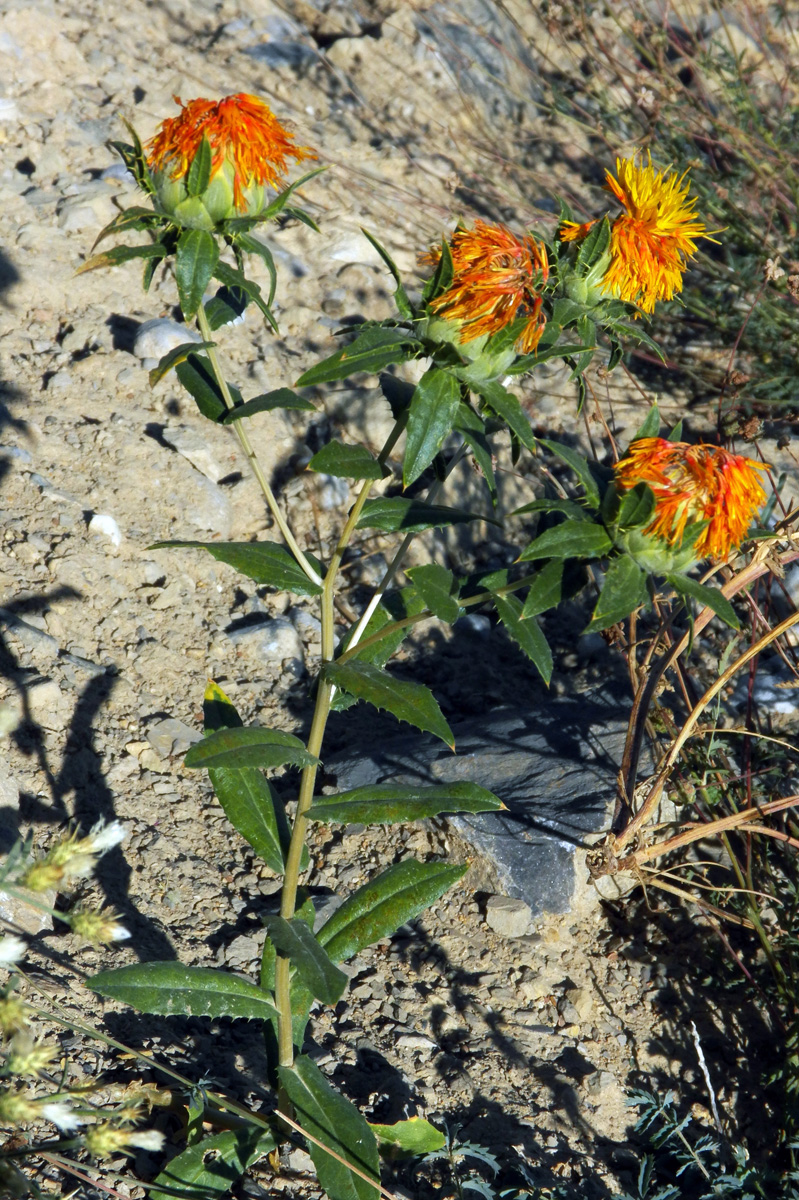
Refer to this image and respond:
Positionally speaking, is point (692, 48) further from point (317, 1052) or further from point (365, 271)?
point (317, 1052)

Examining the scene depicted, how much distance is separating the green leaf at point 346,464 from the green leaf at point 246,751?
0.54m

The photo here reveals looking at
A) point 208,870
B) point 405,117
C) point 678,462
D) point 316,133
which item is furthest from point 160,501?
point 405,117

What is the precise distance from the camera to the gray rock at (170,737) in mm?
2914

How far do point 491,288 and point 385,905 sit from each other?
4.41 ft

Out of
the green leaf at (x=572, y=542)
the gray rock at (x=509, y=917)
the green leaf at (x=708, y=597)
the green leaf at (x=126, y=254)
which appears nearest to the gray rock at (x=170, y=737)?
the gray rock at (x=509, y=917)

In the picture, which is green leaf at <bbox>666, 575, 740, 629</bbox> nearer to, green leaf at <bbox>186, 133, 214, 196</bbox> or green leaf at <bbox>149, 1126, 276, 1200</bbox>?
green leaf at <bbox>186, 133, 214, 196</bbox>

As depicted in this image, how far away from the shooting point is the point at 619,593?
1732mm

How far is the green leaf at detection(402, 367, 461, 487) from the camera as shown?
173cm

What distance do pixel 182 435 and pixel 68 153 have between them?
170 cm

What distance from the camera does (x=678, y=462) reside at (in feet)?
5.68

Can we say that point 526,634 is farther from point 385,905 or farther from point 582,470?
point 385,905

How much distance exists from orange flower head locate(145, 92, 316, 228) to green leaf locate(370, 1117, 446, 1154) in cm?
199

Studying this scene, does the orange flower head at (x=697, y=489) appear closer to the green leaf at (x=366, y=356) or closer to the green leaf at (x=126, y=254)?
the green leaf at (x=366, y=356)

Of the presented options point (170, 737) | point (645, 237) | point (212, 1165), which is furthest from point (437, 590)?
point (170, 737)
